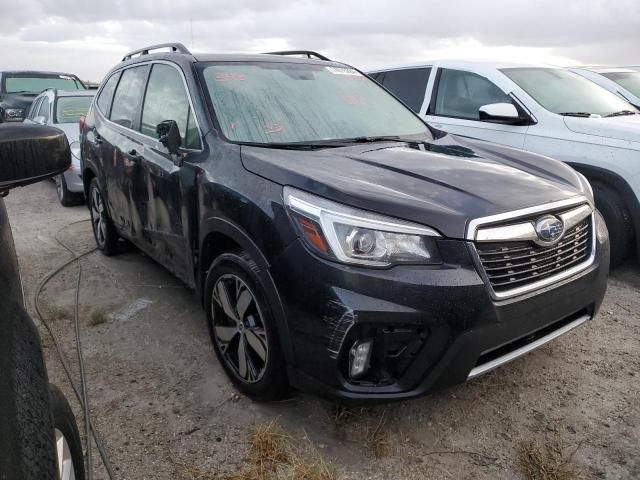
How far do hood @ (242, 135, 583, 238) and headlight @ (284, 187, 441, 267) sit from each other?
0.04 meters

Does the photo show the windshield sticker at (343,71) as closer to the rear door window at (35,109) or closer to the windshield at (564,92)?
the windshield at (564,92)

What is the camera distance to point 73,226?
6129mm

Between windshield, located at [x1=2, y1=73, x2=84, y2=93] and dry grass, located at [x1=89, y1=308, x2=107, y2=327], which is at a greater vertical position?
windshield, located at [x1=2, y1=73, x2=84, y2=93]

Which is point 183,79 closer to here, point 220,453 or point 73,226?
point 220,453

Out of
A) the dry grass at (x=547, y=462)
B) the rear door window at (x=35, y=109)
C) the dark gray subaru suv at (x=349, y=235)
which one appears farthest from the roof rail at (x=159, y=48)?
the rear door window at (x=35, y=109)

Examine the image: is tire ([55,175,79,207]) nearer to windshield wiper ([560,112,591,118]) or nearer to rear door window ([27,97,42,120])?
rear door window ([27,97,42,120])

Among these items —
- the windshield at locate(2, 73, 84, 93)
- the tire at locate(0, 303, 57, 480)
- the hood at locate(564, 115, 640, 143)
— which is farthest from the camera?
the windshield at locate(2, 73, 84, 93)

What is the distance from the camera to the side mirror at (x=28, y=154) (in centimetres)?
129

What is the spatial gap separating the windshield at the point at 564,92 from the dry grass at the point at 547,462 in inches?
127

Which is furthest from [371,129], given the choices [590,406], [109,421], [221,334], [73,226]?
[73,226]

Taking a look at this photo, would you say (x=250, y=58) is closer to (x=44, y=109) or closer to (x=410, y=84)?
(x=410, y=84)

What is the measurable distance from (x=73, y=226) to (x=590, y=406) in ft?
17.9

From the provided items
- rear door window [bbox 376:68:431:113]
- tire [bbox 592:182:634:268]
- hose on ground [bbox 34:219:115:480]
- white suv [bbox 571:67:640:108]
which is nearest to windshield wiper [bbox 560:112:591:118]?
tire [bbox 592:182:634:268]

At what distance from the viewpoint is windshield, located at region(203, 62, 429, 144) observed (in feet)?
9.64
